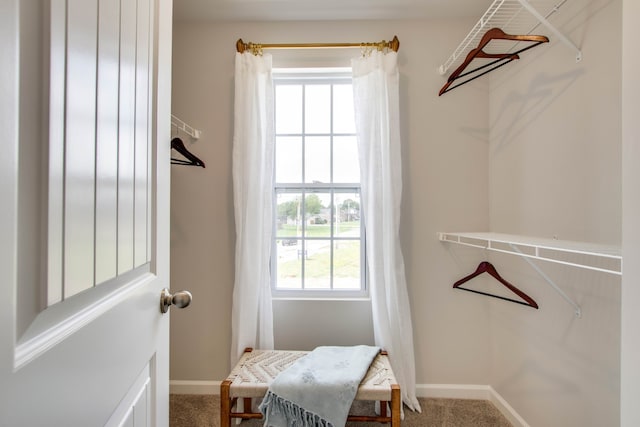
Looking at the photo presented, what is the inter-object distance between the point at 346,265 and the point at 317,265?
0.65 feet

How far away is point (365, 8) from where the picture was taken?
1.79 meters

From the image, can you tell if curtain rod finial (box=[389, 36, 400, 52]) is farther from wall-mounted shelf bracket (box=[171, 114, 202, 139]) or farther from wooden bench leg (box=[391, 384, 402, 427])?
wooden bench leg (box=[391, 384, 402, 427])

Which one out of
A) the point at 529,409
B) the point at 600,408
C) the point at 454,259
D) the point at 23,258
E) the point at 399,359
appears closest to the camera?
the point at 23,258

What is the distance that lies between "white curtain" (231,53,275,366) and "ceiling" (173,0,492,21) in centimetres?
30

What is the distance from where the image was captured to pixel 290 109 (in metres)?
2.00

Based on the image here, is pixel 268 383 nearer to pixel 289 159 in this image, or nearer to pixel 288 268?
pixel 288 268

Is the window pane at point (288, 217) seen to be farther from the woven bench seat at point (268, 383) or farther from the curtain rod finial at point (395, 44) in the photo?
the curtain rod finial at point (395, 44)

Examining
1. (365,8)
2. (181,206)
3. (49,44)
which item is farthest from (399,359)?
(365,8)

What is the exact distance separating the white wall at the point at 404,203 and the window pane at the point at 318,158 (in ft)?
1.67

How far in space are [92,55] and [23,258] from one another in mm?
336

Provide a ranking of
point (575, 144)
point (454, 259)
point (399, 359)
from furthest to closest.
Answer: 1. point (454, 259)
2. point (399, 359)
3. point (575, 144)

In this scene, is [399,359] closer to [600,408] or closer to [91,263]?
[600,408]

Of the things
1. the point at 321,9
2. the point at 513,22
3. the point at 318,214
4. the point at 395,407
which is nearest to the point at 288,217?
the point at 318,214

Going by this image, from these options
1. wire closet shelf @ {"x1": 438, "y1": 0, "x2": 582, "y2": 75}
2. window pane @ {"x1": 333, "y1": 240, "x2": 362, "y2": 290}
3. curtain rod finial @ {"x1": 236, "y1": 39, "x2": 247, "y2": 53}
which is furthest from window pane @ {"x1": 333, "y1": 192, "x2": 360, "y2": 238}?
curtain rod finial @ {"x1": 236, "y1": 39, "x2": 247, "y2": 53}
